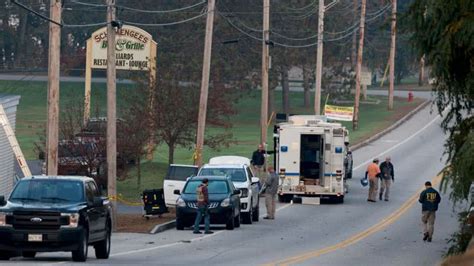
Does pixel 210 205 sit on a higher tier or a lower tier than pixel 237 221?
higher

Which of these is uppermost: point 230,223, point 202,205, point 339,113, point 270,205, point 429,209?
point 339,113

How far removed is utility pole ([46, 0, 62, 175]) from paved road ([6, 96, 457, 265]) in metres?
2.88

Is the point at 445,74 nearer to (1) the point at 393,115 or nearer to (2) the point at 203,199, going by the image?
(2) the point at 203,199

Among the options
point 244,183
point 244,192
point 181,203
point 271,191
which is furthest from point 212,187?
point 271,191

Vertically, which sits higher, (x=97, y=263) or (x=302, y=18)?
(x=302, y=18)

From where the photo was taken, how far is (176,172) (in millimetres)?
41188

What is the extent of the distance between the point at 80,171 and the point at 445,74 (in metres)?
24.6

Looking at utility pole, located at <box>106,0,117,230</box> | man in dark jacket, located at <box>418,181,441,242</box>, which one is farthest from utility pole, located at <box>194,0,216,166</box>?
man in dark jacket, located at <box>418,181,441,242</box>

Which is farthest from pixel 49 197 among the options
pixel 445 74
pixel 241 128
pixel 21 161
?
pixel 241 128

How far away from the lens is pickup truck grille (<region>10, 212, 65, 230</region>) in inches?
895

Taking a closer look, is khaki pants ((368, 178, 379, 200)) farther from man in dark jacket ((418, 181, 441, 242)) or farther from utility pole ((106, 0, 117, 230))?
utility pole ((106, 0, 117, 230))

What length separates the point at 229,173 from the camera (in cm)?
3931

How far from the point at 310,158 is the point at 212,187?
1078 centimetres

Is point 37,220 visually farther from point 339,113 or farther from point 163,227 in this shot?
point 339,113
